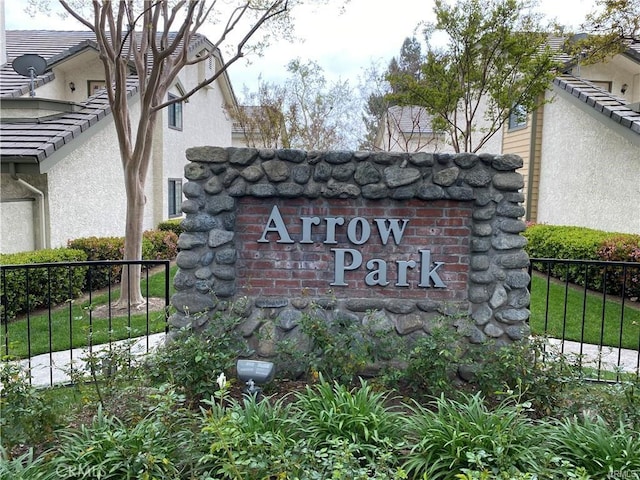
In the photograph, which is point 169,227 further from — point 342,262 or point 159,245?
point 342,262

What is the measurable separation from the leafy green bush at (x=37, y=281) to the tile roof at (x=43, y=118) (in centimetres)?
162

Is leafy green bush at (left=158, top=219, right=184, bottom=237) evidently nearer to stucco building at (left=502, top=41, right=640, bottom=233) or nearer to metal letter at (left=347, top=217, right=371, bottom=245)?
stucco building at (left=502, top=41, right=640, bottom=233)

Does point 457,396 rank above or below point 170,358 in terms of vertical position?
below

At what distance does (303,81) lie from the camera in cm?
2086

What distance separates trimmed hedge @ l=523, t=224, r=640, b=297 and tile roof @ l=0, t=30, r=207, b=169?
27.9 ft

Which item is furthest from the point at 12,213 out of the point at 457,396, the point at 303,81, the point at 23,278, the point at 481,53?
the point at 303,81

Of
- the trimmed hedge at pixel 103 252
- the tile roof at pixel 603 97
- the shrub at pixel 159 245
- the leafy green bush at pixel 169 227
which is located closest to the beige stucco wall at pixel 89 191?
the trimmed hedge at pixel 103 252

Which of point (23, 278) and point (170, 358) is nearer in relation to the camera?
point (170, 358)

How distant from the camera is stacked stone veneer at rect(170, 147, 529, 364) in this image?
4.32 meters

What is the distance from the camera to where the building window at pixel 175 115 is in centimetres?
1439

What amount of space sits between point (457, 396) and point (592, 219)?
9196mm

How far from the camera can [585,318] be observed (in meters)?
7.20

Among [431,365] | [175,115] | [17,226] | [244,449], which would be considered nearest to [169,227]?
[175,115]

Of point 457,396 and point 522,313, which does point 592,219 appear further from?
point 457,396
